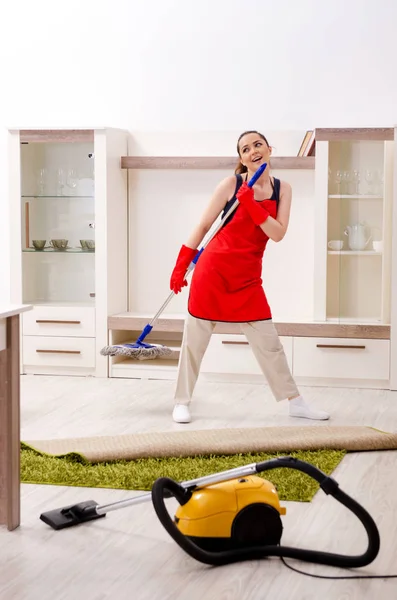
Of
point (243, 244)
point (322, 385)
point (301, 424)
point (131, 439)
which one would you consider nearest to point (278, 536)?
point (131, 439)

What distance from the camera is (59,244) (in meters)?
5.72

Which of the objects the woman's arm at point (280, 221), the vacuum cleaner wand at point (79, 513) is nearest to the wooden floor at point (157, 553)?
the vacuum cleaner wand at point (79, 513)

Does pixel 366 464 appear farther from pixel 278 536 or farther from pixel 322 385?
pixel 322 385

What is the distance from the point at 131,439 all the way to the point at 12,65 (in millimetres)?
3300

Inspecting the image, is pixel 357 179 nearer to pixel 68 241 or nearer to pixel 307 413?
pixel 307 413

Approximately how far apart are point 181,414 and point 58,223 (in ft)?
6.58

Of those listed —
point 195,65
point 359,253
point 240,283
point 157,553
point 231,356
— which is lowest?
point 157,553

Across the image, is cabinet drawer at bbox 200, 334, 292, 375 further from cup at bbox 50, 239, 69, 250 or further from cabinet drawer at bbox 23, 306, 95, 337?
cup at bbox 50, 239, 69, 250

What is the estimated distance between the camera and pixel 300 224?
5.61 metres

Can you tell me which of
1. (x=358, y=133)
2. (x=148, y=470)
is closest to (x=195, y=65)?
(x=358, y=133)

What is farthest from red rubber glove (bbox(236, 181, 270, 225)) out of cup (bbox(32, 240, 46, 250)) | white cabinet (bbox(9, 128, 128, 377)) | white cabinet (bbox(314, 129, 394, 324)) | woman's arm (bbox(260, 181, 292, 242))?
cup (bbox(32, 240, 46, 250))

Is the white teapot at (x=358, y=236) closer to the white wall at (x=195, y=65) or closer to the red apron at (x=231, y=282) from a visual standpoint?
the white wall at (x=195, y=65)

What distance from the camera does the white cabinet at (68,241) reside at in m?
5.46

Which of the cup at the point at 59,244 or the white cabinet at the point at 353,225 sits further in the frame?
the cup at the point at 59,244
